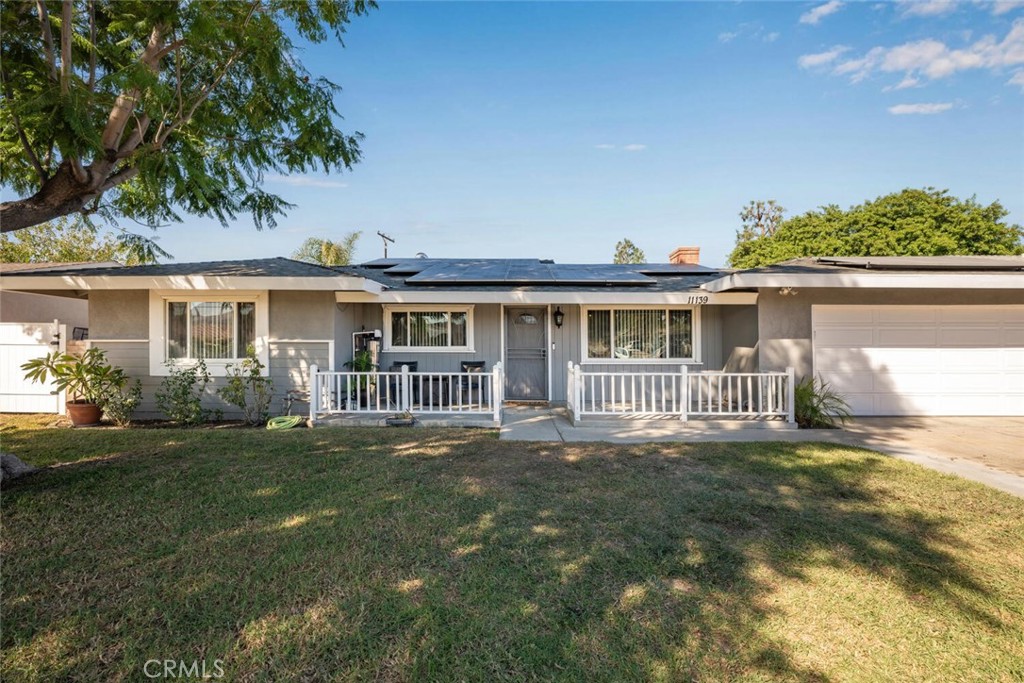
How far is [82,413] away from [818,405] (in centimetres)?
1326

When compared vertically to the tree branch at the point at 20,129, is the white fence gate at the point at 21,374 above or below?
below

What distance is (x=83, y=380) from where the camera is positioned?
8.06 metres

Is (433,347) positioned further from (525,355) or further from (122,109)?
(122,109)

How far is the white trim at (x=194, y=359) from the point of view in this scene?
870cm

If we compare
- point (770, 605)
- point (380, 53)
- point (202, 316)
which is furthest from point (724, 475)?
point (380, 53)

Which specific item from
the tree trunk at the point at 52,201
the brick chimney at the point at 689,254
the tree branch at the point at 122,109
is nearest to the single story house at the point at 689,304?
the tree trunk at the point at 52,201

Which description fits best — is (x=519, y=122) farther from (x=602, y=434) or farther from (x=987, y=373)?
(x=987, y=373)

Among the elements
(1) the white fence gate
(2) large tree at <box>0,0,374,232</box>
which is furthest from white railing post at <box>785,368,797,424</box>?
(1) the white fence gate

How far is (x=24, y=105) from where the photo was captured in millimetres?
4398

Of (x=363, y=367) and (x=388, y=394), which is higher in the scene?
(x=363, y=367)

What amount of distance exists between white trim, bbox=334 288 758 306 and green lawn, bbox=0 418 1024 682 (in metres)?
4.26

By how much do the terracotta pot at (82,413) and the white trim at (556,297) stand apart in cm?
462

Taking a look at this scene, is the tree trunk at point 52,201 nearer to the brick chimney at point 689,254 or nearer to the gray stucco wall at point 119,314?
the gray stucco wall at point 119,314

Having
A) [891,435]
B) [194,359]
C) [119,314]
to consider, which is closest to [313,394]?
[194,359]
